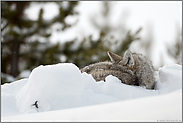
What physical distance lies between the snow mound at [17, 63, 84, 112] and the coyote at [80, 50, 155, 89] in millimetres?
760

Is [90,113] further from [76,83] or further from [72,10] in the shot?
[72,10]

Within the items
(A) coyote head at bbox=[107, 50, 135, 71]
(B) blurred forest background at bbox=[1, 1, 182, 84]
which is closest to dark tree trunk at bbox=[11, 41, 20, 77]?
(B) blurred forest background at bbox=[1, 1, 182, 84]

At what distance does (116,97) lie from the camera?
2.05 metres

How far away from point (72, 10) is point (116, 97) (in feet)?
21.7

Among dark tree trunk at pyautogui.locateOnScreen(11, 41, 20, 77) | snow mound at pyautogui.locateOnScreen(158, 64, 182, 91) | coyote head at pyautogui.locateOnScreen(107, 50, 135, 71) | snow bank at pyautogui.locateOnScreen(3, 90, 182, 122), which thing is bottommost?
snow bank at pyautogui.locateOnScreen(3, 90, 182, 122)

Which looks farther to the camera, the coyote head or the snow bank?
the coyote head

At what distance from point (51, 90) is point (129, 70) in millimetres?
1386

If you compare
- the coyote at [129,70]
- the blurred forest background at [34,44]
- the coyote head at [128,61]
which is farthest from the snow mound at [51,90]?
the blurred forest background at [34,44]

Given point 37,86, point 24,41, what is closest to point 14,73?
point 24,41

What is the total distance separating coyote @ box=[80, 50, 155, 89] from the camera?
8.63 feet

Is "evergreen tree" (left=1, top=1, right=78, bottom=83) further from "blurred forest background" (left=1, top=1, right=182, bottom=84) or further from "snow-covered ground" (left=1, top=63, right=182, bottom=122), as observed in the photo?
"snow-covered ground" (left=1, top=63, right=182, bottom=122)

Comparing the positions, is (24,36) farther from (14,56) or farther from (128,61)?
(128,61)

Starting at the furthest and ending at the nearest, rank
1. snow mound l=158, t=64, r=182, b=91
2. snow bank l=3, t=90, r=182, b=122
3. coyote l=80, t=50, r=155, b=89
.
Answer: coyote l=80, t=50, r=155, b=89 < snow mound l=158, t=64, r=182, b=91 < snow bank l=3, t=90, r=182, b=122

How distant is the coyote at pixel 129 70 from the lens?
8.63 ft
